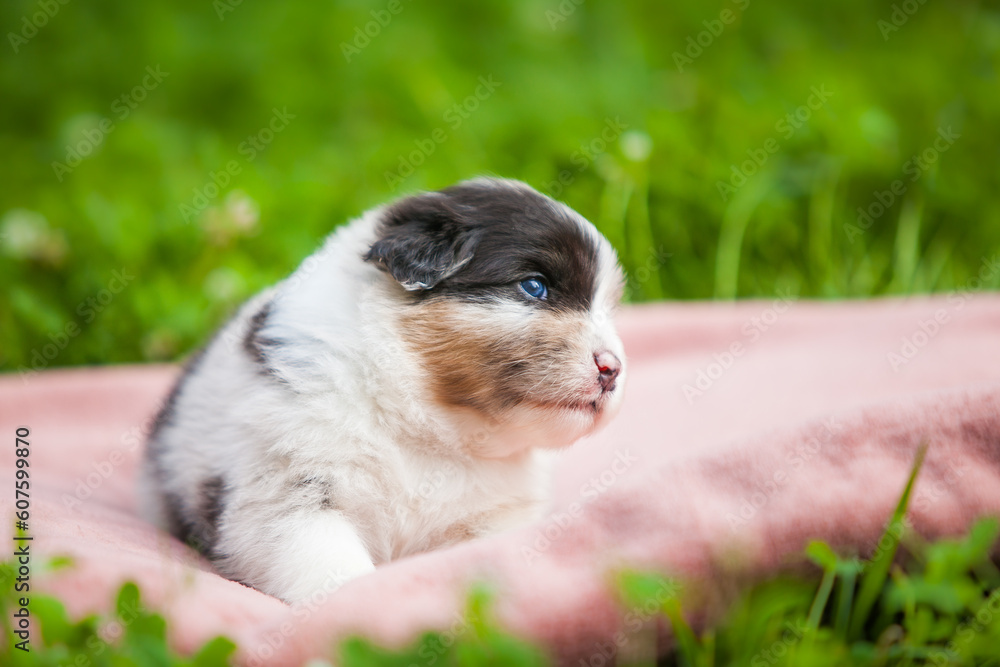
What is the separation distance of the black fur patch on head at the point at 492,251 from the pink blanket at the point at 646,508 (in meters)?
0.63

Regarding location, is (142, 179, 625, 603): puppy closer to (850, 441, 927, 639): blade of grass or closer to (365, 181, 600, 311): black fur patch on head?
(365, 181, 600, 311): black fur patch on head

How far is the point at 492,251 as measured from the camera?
253cm

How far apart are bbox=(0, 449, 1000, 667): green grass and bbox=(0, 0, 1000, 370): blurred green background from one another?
3123mm

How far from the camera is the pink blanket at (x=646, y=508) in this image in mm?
2000

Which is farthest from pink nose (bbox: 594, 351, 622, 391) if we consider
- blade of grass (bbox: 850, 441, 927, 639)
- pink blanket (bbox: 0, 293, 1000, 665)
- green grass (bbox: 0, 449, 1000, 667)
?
blade of grass (bbox: 850, 441, 927, 639)

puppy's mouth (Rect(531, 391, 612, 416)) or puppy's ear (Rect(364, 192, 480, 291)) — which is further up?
puppy's ear (Rect(364, 192, 480, 291))

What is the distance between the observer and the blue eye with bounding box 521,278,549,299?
2.55 meters

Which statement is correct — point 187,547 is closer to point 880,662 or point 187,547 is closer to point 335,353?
point 335,353

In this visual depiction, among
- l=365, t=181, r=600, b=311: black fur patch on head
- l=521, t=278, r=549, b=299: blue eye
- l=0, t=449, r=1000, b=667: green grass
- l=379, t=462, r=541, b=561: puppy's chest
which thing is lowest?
l=379, t=462, r=541, b=561: puppy's chest

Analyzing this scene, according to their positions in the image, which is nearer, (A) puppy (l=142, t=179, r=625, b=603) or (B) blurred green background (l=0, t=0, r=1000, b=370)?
(A) puppy (l=142, t=179, r=625, b=603)

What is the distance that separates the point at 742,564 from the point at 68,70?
771 cm

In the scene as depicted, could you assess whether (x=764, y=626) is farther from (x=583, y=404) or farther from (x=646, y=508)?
(x=583, y=404)

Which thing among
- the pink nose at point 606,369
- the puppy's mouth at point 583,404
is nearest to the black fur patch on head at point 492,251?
the pink nose at point 606,369

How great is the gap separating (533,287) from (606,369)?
1.06ft
